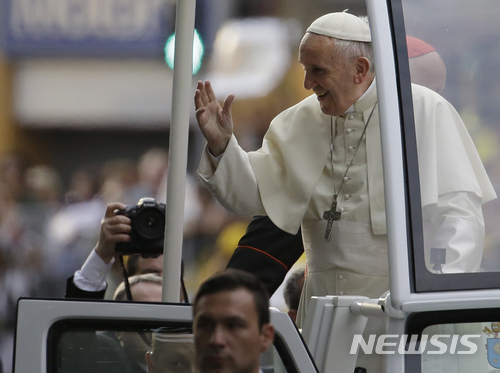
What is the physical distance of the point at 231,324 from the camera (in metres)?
2.49

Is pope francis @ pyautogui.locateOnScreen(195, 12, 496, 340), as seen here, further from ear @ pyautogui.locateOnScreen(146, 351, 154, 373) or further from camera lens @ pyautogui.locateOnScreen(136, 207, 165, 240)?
ear @ pyautogui.locateOnScreen(146, 351, 154, 373)

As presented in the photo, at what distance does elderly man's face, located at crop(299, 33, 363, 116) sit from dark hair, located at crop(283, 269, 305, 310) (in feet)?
5.11

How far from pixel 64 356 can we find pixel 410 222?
36.6 inches

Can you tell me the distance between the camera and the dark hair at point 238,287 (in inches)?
101

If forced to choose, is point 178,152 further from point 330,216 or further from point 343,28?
point 343,28

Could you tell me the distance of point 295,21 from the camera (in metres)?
7.84

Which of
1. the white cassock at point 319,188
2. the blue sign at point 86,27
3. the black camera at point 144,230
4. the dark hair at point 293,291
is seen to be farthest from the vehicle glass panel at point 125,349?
the blue sign at point 86,27

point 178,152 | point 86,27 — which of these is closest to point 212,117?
point 178,152

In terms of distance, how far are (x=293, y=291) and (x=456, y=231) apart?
2.41m

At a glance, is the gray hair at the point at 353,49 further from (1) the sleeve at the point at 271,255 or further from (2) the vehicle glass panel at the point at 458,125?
(1) the sleeve at the point at 271,255

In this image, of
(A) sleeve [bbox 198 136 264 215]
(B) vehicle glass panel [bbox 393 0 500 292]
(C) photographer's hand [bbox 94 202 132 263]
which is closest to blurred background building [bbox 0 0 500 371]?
(A) sleeve [bbox 198 136 264 215]

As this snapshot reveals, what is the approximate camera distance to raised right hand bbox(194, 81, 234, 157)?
372 centimetres

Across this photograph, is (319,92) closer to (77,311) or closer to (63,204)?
(77,311)

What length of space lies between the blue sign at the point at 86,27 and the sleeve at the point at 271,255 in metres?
4.13
